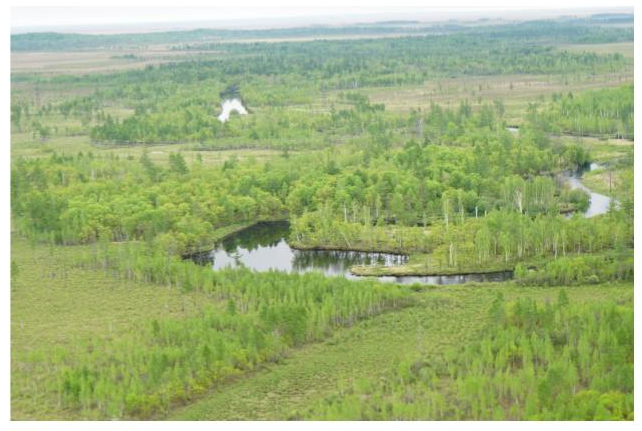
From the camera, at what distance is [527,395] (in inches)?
861

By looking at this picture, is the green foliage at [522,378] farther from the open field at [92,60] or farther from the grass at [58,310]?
the open field at [92,60]

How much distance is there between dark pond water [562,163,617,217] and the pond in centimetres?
2335

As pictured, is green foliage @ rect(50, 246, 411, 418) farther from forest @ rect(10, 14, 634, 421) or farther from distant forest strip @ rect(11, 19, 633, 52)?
distant forest strip @ rect(11, 19, 633, 52)

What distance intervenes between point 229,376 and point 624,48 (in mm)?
70606

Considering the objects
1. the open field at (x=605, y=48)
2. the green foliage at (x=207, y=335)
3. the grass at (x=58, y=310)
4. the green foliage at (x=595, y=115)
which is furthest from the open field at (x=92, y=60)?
the green foliage at (x=207, y=335)

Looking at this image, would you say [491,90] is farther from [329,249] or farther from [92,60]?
[92,60]

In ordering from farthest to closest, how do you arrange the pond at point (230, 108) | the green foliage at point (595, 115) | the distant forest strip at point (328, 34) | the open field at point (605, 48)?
the distant forest strip at point (328, 34), the open field at point (605, 48), the pond at point (230, 108), the green foliage at point (595, 115)

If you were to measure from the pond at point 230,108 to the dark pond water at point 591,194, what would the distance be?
23346 mm

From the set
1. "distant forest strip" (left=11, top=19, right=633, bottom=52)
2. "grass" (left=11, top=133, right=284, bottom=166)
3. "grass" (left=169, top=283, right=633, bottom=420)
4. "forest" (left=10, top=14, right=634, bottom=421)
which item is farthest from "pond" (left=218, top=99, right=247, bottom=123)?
"grass" (left=169, top=283, right=633, bottom=420)

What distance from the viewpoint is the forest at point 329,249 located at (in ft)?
75.3

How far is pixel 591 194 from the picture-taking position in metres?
41.9

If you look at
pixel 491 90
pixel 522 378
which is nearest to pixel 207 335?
pixel 522 378

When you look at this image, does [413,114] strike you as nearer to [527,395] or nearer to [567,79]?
[567,79]
